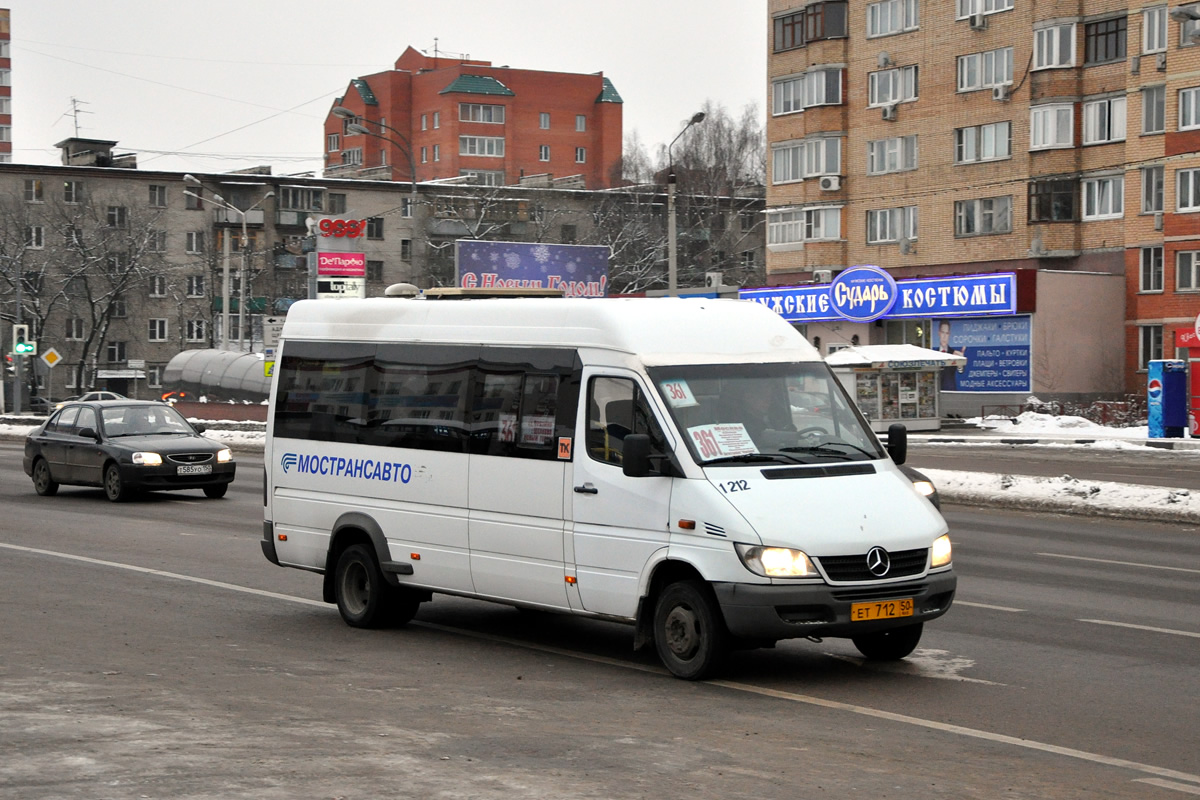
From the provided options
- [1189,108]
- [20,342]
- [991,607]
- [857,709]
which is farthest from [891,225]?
[857,709]

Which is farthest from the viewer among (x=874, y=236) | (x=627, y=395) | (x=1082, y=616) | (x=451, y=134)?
(x=451, y=134)

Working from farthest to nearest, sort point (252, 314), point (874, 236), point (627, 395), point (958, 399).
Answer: point (252, 314), point (874, 236), point (958, 399), point (627, 395)

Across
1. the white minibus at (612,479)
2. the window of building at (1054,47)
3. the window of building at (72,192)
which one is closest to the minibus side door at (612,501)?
the white minibus at (612,479)

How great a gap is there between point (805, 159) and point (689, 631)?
56.9 m

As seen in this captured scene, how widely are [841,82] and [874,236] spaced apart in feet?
21.4

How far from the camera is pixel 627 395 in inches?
371

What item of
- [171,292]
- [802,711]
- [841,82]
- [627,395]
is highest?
[841,82]

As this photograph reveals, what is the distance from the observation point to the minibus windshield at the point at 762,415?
358 inches

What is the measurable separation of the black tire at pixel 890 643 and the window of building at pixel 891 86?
53007mm

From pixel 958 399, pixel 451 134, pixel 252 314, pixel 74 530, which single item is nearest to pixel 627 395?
pixel 74 530

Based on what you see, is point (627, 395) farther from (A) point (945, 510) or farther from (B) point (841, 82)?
(B) point (841, 82)

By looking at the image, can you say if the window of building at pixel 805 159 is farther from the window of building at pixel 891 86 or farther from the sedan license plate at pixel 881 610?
the sedan license plate at pixel 881 610

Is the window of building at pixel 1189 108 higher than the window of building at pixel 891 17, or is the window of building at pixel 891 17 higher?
the window of building at pixel 891 17

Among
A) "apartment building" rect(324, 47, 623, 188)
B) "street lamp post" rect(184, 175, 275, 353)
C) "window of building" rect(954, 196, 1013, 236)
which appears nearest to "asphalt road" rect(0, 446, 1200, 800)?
"window of building" rect(954, 196, 1013, 236)
